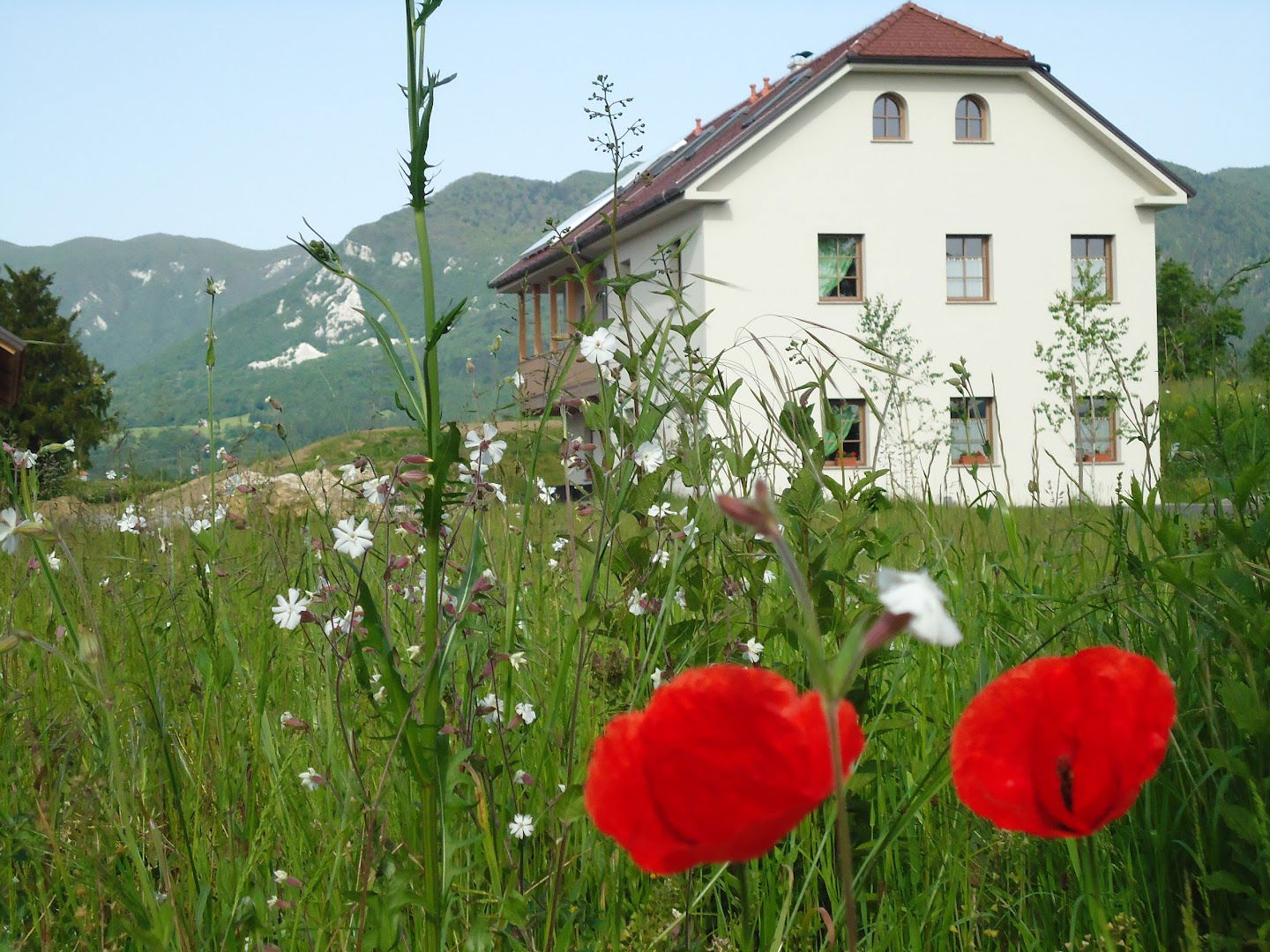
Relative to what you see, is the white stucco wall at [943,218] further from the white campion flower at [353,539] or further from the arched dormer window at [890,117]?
the white campion flower at [353,539]

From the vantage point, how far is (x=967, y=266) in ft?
75.9

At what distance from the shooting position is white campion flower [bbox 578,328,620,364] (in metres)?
1.82

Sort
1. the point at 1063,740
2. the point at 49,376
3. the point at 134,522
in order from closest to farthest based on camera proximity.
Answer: the point at 1063,740 → the point at 134,522 → the point at 49,376

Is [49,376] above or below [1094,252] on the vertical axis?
below

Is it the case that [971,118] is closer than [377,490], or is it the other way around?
[377,490]

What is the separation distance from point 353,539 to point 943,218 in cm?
2306

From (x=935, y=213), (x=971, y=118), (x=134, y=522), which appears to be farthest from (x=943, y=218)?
(x=134, y=522)

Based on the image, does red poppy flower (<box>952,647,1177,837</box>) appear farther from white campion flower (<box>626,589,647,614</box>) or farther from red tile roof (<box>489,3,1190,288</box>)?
red tile roof (<box>489,3,1190,288</box>)

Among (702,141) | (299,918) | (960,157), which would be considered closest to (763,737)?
(299,918)

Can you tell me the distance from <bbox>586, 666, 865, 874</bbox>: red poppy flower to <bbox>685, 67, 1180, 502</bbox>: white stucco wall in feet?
68.0

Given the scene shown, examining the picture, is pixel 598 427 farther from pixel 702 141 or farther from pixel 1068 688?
pixel 702 141

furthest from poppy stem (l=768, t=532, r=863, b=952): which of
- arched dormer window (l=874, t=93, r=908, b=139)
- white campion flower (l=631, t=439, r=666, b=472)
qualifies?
arched dormer window (l=874, t=93, r=908, b=139)

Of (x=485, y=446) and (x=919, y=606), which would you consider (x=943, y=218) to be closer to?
(x=485, y=446)

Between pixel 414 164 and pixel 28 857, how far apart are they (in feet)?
4.71
